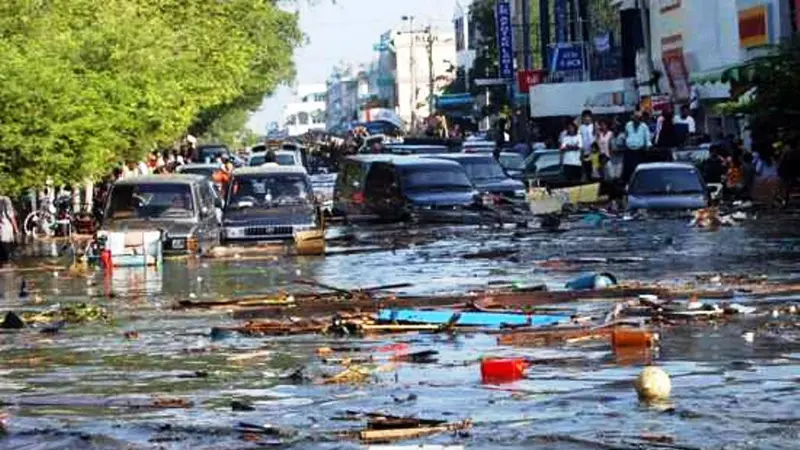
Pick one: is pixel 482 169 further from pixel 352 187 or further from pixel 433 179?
pixel 433 179

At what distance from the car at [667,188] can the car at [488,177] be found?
11.9 feet

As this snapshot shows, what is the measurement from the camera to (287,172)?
35562 mm

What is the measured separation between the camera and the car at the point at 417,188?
39.5 metres

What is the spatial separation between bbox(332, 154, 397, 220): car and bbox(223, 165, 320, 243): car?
5870 millimetres

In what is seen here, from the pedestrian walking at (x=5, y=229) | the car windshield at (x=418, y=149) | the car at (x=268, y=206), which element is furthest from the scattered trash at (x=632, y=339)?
the car windshield at (x=418, y=149)

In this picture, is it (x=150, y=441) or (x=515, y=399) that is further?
(x=515, y=399)

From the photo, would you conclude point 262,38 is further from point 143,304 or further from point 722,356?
point 722,356

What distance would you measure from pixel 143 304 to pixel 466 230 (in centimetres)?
1453

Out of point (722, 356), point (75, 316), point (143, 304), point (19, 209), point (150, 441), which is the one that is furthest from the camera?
point (19, 209)

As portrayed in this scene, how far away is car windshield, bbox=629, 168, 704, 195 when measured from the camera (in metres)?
39.8

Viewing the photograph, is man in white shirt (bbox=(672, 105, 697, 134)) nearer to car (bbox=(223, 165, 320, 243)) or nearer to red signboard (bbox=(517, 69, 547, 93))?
car (bbox=(223, 165, 320, 243))

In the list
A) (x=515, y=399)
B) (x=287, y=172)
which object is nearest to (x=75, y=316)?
(x=515, y=399)

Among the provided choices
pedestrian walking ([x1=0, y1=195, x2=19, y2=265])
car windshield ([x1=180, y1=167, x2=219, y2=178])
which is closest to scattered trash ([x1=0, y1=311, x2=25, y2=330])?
pedestrian walking ([x1=0, y1=195, x2=19, y2=265])

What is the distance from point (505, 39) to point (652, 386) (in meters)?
86.5
